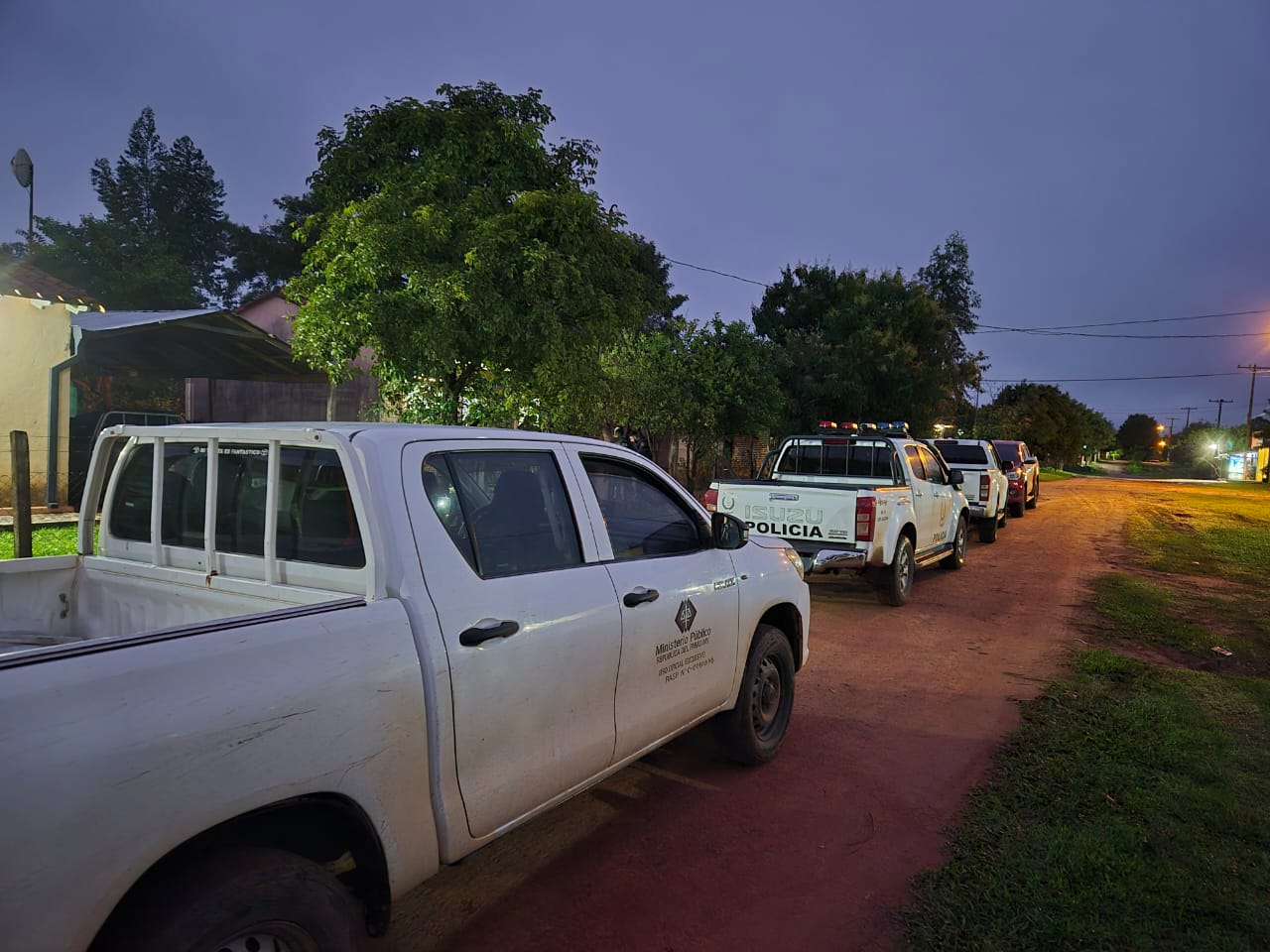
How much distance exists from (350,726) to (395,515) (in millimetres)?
677

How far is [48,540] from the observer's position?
9992mm

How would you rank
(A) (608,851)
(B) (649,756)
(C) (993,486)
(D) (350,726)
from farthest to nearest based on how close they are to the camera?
1. (C) (993,486)
2. (B) (649,756)
3. (A) (608,851)
4. (D) (350,726)

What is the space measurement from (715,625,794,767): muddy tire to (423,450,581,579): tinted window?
1.57 metres

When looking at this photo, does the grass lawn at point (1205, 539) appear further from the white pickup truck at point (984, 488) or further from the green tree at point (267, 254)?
the green tree at point (267, 254)

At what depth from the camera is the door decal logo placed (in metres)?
3.58

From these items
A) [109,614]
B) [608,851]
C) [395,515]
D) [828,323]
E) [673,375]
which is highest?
[828,323]

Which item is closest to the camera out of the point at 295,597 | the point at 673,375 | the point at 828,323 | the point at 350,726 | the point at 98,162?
the point at 350,726

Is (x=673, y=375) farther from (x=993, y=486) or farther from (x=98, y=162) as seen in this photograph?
(x=98, y=162)

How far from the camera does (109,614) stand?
321 centimetres

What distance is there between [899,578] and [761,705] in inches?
183

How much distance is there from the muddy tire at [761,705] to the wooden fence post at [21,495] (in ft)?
17.3

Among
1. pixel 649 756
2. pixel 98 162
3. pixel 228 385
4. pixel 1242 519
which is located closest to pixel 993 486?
→ pixel 1242 519

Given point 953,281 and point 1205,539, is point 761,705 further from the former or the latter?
point 953,281

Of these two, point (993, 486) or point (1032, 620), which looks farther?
point (993, 486)
